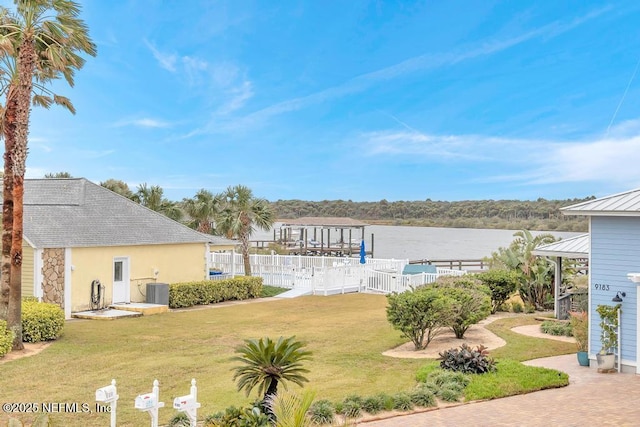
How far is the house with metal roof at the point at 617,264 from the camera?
11758 mm

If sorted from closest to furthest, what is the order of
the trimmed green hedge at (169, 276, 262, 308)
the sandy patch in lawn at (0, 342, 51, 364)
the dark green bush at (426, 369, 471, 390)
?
the dark green bush at (426, 369, 471, 390)
the sandy patch in lawn at (0, 342, 51, 364)
the trimmed green hedge at (169, 276, 262, 308)

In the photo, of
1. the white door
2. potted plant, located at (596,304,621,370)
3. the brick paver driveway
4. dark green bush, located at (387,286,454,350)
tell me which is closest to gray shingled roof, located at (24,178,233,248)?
the white door

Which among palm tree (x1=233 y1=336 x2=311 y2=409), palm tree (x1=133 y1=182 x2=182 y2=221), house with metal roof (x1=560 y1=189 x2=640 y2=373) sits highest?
palm tree (x1=133 y1=182 x2=182 y2=221)

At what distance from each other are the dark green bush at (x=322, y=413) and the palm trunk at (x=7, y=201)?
8.81 meters

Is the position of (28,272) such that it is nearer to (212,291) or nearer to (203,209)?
(212,291)

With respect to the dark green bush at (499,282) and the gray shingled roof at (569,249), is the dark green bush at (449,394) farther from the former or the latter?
the dark green bush at (499,282)

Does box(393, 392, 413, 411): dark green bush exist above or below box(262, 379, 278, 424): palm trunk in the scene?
below

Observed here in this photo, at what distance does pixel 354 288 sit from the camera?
2697cm

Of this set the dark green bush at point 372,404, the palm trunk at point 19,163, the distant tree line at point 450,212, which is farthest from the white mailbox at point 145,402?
the distant tree line at point 450,212

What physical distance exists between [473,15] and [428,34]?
9262 mm

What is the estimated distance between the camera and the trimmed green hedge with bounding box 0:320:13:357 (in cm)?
1288

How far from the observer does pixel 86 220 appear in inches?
830

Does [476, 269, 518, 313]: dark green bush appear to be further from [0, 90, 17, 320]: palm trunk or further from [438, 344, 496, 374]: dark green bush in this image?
[0, 90, 17, 320]: palm trunk

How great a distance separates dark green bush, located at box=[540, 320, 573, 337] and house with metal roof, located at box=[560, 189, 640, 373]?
3652 mm
